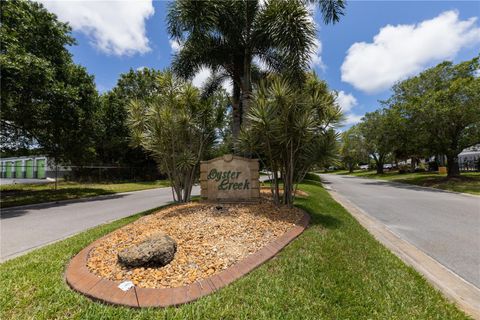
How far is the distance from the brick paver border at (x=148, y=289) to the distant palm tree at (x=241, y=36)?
21.8 feet

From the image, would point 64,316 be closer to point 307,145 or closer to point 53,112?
point 307,145

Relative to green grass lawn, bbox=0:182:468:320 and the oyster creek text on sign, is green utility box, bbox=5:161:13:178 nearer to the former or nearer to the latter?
the oyster creek text on sign

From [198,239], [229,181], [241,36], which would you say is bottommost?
[198,239]

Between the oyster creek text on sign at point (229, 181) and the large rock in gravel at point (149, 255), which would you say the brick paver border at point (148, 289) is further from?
the oyster creek text on sign at point (229, 181)

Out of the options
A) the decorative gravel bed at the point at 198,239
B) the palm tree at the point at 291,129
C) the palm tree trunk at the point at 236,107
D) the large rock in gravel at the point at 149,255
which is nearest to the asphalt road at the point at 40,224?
the decorative gravel bed at the point at 198,239

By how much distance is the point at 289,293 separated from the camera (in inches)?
111

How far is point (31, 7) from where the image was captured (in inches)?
476

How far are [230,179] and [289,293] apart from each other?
15.8 feet

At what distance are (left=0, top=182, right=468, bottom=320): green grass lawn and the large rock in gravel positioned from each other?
0.67 m

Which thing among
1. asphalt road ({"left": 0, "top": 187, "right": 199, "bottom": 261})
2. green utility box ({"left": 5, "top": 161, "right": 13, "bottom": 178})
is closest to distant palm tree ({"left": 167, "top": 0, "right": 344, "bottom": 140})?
asphalt road ({"left": 0, "top": 187, "right": 199, "bottom": 261})

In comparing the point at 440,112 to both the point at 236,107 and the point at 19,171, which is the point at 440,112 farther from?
the point at 19,171

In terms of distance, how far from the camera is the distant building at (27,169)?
97.2 feet

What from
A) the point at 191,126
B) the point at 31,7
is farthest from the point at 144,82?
the point at 191,126

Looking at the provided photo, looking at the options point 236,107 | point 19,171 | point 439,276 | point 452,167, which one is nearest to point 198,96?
point 236,107
